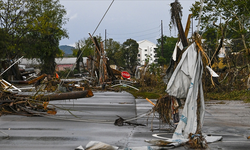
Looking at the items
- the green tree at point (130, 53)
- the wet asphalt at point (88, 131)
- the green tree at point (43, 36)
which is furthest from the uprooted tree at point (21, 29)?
the wet asphalt at point (88, 131)

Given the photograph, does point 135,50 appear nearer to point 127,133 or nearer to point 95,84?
point 95,84

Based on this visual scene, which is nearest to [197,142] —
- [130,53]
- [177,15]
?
[177,15]

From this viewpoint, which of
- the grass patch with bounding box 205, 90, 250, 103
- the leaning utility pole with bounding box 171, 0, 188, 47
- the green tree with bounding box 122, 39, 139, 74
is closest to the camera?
the leaning utility pole with bounding box 171, 0, 188, 47


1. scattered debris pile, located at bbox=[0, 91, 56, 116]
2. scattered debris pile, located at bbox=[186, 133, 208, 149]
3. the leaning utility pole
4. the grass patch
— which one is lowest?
the grass patch

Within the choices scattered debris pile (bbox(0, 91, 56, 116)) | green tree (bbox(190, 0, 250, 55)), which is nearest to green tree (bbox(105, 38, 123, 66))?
green tree (bbox(190, 0, 250, 55))

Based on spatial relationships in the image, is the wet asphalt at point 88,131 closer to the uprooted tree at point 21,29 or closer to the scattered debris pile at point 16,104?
the scattered debris pile at point 16,104

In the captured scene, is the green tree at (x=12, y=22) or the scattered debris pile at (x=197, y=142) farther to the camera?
the green tree at (x=12, y=22)

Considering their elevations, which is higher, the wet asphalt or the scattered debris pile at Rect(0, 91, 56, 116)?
the scattered debris pile at Rect(0, 91, 56, 116)

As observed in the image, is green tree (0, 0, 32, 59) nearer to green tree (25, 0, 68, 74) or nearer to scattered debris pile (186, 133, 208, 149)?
green tree (25, 0, 68, 74)

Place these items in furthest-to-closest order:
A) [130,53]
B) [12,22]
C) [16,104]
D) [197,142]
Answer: [130,53], [12,22], [16,104], [197,142]

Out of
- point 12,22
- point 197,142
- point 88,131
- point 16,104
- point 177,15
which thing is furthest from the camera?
point 12,22

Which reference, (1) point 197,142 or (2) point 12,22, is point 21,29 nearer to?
(2) point 12,22

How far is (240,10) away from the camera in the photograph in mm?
21234

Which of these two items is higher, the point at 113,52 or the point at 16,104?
the point at 113,52
